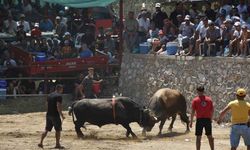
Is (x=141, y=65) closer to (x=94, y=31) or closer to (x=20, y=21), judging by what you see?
(x=94, y=31)

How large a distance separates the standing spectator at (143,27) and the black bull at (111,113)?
6997 mm

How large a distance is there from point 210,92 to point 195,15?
356 cm

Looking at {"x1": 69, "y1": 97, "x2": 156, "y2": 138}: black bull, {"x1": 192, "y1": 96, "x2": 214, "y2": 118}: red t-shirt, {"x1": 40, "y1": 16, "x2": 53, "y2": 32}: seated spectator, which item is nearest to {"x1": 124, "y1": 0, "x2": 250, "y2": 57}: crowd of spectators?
{"x1": 69, "y1": 97, "x2": 156, "y2": 138}: black bull

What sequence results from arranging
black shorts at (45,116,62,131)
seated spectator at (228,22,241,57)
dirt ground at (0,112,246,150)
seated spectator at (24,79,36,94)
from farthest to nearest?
seated spectator at (24,79,36,94) → seated spectator at (228,22,241,57) → dirt ground at (0,112,246,150) → black shorts at (45,116,62,131)

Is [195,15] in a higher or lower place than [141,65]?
higher

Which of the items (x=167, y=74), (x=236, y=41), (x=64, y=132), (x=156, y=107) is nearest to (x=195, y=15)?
(x=167, y=74)

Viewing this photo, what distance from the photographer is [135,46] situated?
2662 cm

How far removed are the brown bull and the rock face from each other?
2002 mm

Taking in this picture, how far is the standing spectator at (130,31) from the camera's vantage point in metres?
25.8

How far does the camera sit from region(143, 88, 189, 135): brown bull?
2000 centimetres

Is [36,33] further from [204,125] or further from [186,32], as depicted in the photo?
[204,125]

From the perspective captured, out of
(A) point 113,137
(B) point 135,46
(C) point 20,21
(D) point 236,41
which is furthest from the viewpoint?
(C) point 20,21

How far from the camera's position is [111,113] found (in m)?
19.2

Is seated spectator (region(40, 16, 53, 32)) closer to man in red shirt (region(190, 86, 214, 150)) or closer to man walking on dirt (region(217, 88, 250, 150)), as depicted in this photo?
man in red shirt (region(190, 86, 214, 150))
